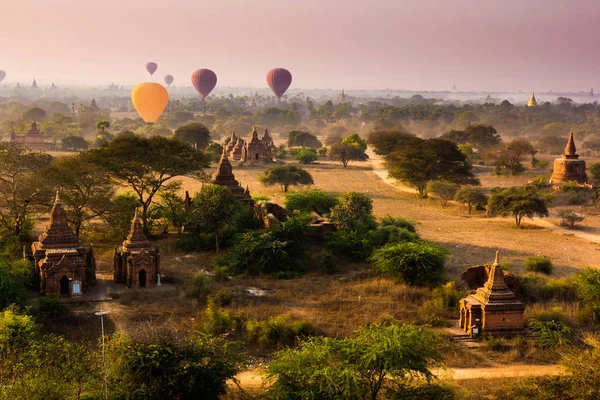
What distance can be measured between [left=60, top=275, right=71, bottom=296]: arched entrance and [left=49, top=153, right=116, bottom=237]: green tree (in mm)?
7109

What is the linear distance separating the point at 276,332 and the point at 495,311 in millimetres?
7468

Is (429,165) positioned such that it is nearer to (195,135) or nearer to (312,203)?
(312,203)

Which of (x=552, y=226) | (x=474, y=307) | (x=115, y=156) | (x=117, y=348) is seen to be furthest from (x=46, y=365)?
(x=552, y=226)

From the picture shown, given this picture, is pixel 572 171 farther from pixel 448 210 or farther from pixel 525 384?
pixel 525 384

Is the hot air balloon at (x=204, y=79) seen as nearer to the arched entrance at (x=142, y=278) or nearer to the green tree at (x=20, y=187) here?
the green tree at (x=20, y=187)

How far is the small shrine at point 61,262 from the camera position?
2567 centimetres

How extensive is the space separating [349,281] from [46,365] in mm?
15543

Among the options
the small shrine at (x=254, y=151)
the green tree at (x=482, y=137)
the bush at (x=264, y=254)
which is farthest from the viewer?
the green tree at (x=482, y=137)

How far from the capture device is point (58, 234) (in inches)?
1071

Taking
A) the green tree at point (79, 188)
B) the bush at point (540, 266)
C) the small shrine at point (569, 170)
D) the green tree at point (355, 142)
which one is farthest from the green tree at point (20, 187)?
the green tree at point (355, 142)

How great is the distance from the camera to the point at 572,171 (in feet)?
194

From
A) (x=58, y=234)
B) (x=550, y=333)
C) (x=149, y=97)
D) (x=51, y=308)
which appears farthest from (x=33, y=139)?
(x=550, y=333)

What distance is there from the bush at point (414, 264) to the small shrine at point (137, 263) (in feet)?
31.9

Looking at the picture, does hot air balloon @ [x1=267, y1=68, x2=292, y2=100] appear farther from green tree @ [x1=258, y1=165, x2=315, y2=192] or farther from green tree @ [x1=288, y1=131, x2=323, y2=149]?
green tree @ [x1=258, y1=165, x2=315, y2=192]
